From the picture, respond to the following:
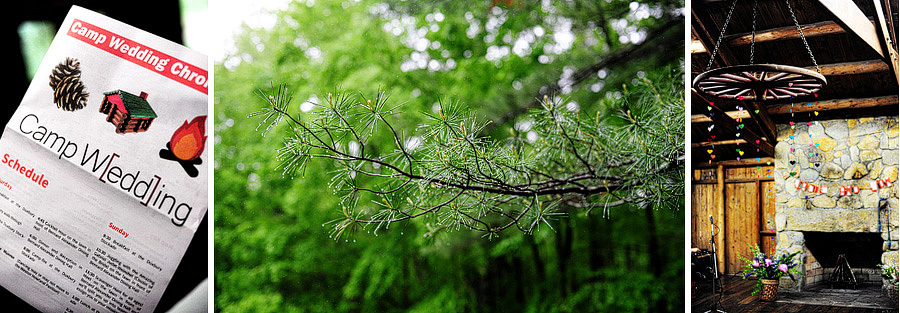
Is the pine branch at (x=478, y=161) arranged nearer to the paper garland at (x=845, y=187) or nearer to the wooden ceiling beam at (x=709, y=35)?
the wooden ceiling beam at (x=709, y=35)

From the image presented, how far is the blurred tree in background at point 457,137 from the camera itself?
2.01 m

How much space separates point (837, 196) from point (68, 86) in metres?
2.44

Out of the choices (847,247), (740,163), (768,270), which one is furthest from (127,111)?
(847,247)

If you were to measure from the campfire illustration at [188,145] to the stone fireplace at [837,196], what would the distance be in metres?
1.89

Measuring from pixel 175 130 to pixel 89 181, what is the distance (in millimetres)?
300

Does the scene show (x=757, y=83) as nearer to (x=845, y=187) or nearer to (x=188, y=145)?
(x=845, y=187)

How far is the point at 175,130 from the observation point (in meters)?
1.96

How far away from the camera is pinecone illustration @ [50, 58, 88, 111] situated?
1916mm

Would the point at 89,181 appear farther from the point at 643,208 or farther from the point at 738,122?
the point at 738,122

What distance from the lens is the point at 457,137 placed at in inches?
85.4

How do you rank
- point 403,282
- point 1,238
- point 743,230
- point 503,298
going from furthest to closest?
point 403,282, point 503,298, point 743,230, point 1,238

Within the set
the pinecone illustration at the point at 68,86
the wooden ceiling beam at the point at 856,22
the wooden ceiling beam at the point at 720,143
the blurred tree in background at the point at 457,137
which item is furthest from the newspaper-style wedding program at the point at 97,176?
the wooden ceiling beam at the point at 856,22

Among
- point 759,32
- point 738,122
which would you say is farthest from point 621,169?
point 759,32

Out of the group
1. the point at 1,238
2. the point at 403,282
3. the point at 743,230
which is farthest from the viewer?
the point at 403,282
